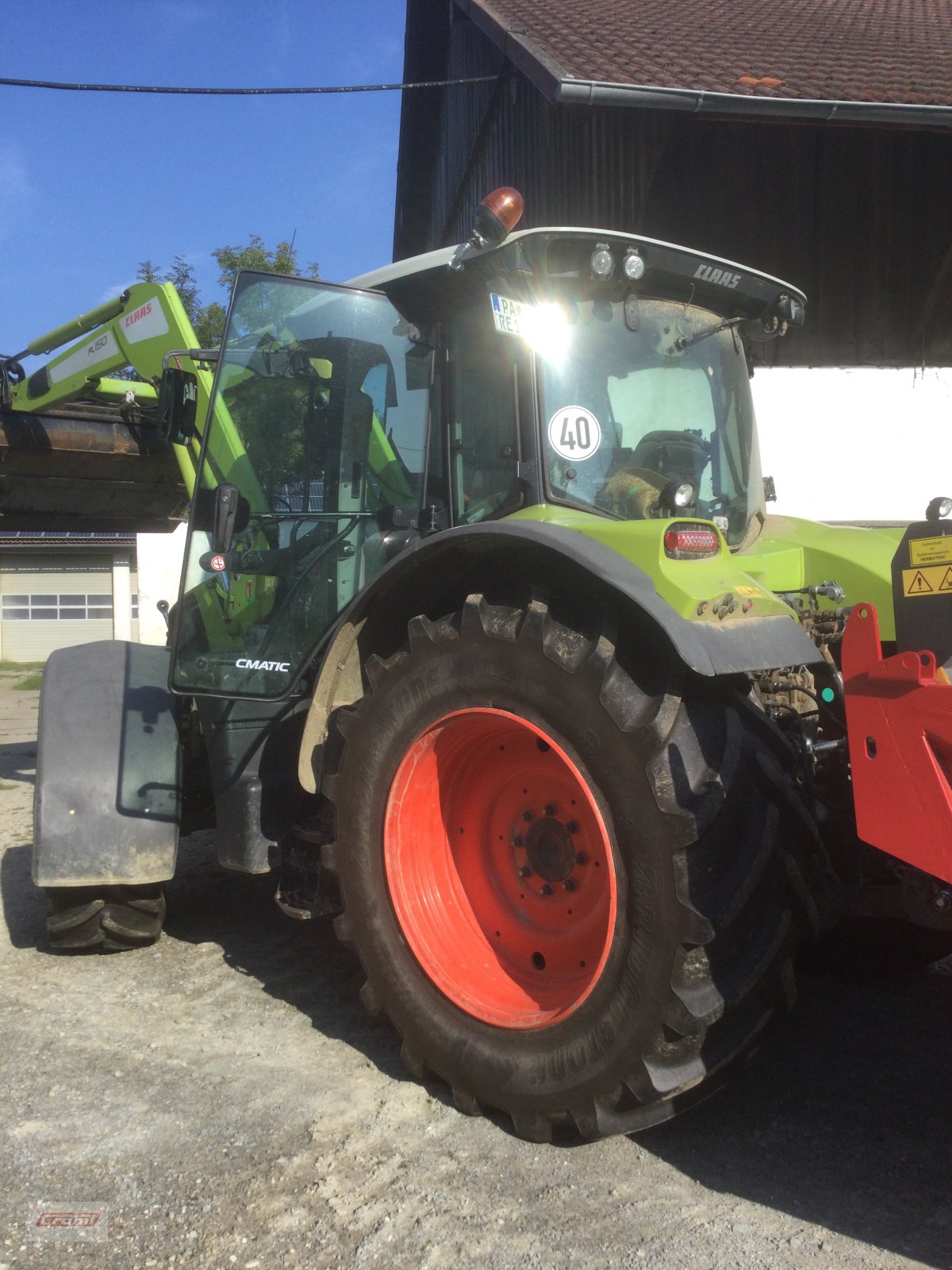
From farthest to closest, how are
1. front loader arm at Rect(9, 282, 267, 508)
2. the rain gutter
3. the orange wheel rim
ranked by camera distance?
1. the rain gutter
2. front loader arm at Rect(9, 282, 267, 508)
3. the orange wheel rim

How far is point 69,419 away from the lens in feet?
17.8

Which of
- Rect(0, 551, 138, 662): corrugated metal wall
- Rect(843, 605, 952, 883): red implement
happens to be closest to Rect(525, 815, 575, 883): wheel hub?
Rect(843, 605, 952, 883): red implement

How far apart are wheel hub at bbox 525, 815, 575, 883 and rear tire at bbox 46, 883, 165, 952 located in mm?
1791

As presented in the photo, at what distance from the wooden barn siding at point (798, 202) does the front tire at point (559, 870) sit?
7.00m

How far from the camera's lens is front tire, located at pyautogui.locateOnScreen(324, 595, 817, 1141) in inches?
89.0

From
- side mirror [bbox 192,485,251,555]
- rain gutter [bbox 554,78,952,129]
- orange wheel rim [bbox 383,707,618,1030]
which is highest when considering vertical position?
rain gutter [bbox 554,78,952,129]

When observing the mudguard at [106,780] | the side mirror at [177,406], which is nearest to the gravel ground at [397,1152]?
the mudguard at [106,780]

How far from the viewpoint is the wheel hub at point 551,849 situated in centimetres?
277

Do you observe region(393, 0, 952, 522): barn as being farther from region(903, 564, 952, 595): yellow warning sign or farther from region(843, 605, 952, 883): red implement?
region(843, 605, 952, 883): red implement

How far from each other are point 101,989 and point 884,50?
8931 millimetres

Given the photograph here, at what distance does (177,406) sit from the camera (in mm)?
3916

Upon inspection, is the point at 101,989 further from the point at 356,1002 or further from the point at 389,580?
the point at 389,580

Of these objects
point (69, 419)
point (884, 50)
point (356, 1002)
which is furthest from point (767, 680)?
point (884, 50)

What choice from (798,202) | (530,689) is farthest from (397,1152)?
(798,202)
